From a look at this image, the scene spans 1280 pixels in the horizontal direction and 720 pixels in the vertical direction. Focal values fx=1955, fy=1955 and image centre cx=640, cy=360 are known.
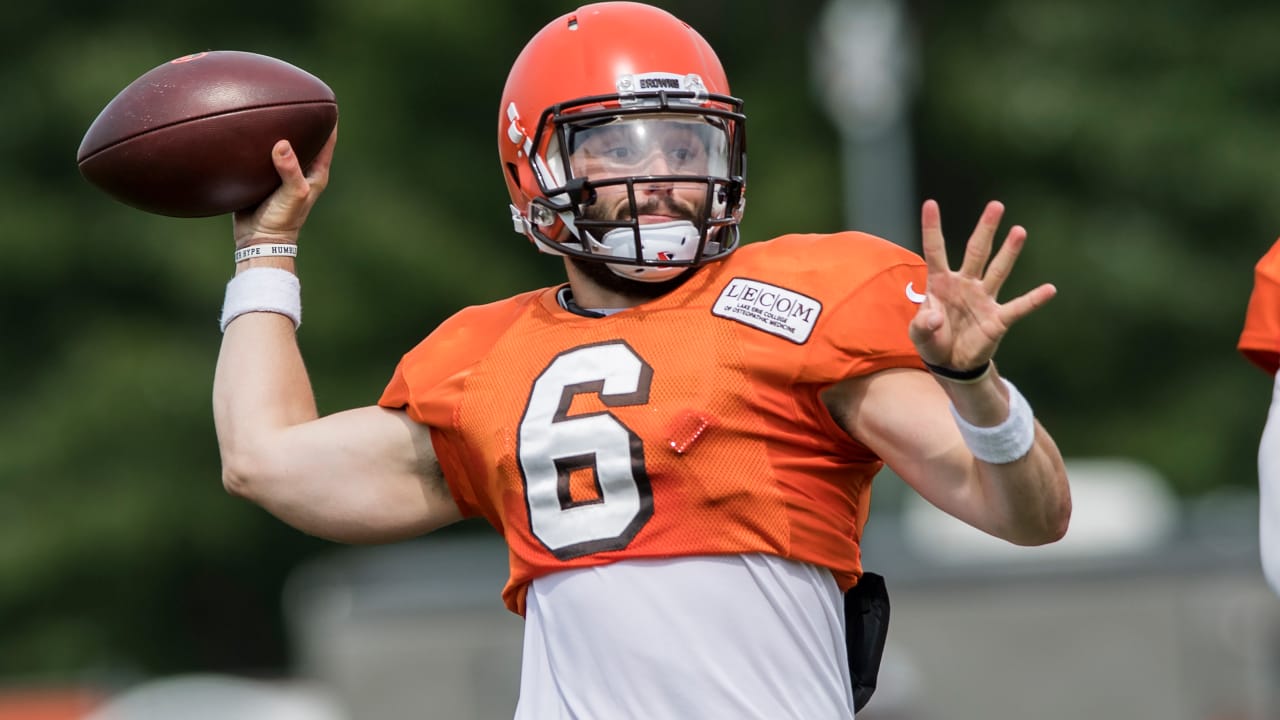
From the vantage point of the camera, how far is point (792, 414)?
3314mm

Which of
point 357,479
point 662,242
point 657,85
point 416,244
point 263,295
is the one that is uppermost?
point 657,85

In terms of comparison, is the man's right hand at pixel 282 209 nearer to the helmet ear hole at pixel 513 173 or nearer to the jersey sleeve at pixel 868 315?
the helmet ear hole at pixel 513 173

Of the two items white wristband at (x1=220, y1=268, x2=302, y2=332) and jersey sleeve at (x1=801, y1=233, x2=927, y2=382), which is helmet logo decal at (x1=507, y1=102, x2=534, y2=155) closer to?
white wristband at (x1=220, y1=268, x2=302, y2=332)

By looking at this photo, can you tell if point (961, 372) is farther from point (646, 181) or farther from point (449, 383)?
point (449, 383)

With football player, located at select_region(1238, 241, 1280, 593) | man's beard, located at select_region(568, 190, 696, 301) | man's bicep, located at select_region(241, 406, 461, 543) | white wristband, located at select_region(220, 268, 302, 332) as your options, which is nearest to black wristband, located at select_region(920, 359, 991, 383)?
football player, located at select_region(1238, 241, 1280, 593)

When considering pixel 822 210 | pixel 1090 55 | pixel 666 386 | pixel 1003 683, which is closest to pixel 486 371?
pixel 666 386

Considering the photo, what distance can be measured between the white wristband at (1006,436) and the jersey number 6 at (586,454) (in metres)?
0.56

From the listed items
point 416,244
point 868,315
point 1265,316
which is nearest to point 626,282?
point 868,315

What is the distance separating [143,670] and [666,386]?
15.5 m

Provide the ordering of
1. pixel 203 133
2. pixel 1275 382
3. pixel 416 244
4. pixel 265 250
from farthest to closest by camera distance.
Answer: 1. pixel 416 244
2. pixel 265 250
3. pixel 203 133
4. pixel 1275 382

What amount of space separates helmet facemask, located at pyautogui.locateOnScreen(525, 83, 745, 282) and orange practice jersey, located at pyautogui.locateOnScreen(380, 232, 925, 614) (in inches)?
3.5

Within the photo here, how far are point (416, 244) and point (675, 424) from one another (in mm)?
13627

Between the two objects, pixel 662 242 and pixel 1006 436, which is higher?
pixel 662 242

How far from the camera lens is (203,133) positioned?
375 cm
